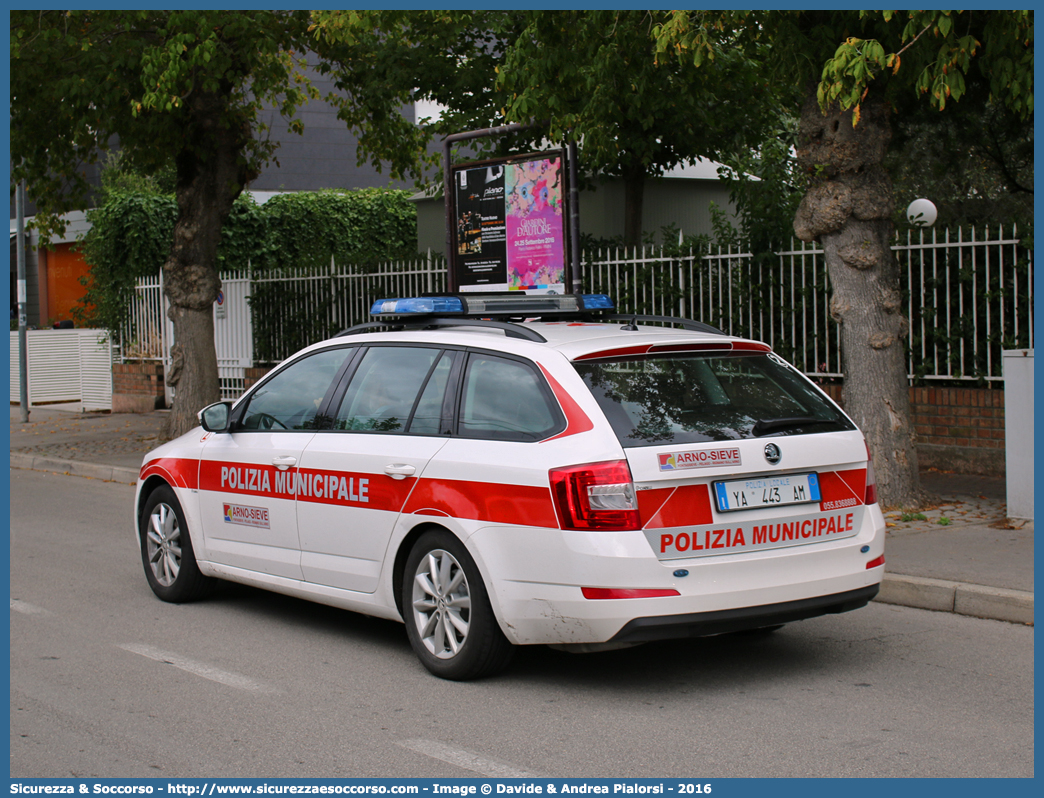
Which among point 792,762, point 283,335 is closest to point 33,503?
point 283,335

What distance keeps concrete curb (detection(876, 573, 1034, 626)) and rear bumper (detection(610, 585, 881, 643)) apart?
1.76 metres

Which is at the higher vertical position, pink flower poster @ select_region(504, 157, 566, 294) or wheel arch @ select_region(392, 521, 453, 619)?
pink flower poster @ select_region(504, 157, 566, 294)

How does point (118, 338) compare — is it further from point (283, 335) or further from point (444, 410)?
point (444, 410)

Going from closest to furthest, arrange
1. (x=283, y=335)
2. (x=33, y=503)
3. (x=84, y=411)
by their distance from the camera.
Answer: (x=33, y=503), (x=283, y=335), (x=84, y=411)

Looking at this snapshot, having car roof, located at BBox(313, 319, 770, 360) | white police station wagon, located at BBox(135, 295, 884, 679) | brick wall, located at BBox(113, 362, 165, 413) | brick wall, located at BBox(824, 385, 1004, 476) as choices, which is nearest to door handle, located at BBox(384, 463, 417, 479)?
white police station wagon, located at BBox(135, 295, 884, 679)

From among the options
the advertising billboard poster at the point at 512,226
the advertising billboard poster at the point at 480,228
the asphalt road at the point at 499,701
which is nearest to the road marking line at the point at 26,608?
the asphalt road at the point at 499,701

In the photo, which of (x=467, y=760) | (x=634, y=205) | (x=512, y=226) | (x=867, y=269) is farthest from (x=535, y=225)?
(x=467, y=760)

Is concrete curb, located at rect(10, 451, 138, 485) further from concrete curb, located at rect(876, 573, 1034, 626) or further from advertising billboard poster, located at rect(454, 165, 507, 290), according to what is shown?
concrete curb, located at rect(876, 573, 1034, 626)

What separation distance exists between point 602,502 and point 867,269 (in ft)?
17.5

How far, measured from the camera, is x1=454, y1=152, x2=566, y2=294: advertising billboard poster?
12.2m

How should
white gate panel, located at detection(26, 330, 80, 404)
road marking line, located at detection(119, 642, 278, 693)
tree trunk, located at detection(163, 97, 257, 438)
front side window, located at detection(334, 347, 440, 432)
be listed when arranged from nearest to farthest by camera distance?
road marking line, located at detection(119, 642, 278, 693) < front side window, located at detection(334, 347, 440, 432) < tree trunk, located at detection(163, 97, 257, 438) < white gate panel, located at detection(26, 330, 80, 404)

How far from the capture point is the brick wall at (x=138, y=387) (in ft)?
70.8

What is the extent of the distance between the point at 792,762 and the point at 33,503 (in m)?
9.71

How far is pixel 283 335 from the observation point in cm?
1950
